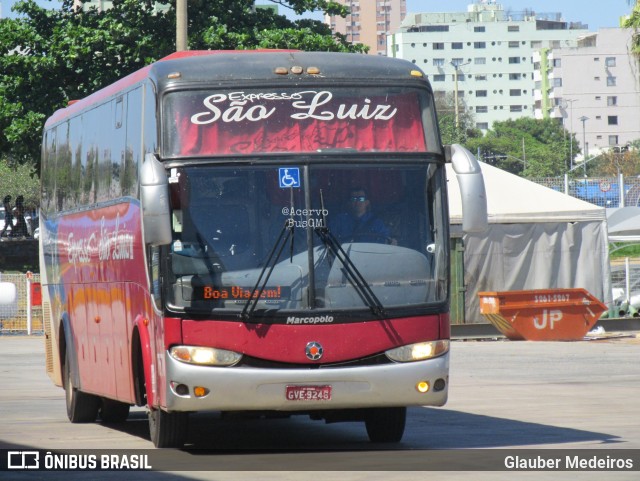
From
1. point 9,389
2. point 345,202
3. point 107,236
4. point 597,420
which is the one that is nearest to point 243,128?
point 345,202

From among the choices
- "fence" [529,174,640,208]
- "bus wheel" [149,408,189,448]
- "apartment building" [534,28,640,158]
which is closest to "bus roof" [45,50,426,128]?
"bus wheel" [149,408,189,448]

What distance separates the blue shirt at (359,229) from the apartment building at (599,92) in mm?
163458

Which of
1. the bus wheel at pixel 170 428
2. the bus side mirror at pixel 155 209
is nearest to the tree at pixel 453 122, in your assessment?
the bus wheel at pixel 170 428

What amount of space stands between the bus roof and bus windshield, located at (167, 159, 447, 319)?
814 millimetres

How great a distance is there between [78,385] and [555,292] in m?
16.0

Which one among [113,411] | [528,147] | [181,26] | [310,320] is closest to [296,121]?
[310,320]

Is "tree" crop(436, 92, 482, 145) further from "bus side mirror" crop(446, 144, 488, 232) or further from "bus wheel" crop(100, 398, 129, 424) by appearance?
"bus side mirror" crop(446, 144, 488, 232)

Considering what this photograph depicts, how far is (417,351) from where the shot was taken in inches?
459

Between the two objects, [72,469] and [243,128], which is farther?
[243,128]

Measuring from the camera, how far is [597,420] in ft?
47.9

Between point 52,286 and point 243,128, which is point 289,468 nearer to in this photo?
point 243,128

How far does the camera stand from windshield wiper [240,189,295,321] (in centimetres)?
1134

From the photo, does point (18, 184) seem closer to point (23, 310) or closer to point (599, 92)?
point (23, 310)

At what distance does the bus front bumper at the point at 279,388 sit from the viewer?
37.0 ft
